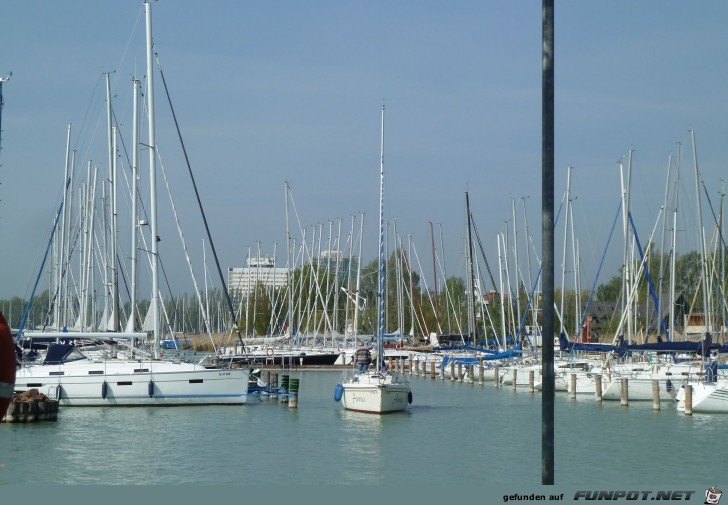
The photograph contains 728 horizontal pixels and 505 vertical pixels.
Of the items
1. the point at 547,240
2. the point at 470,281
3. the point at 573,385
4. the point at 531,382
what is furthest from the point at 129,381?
the point at 470,281

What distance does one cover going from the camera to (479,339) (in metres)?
92.4

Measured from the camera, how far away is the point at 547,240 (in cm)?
972

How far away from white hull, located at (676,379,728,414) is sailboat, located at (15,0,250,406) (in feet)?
58.8

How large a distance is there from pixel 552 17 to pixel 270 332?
302 feet

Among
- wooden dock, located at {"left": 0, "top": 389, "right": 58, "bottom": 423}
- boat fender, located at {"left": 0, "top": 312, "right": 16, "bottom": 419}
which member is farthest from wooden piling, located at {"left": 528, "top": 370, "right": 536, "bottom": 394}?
boat fender, located at {"left": 0, "top": 312, "right": 16, "bottom": 419}

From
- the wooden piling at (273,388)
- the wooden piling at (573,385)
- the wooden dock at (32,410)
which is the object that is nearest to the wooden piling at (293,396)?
the wooden piling at (273,388)

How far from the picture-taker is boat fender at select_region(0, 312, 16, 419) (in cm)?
857

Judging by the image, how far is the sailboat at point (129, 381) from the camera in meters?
40.3

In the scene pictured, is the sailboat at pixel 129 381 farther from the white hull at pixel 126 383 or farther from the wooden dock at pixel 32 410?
the wooden dock at pixel 32 410

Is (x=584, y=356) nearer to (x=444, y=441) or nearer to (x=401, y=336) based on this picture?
(x=401, y=336)

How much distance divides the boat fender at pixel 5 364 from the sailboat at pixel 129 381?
105 ft

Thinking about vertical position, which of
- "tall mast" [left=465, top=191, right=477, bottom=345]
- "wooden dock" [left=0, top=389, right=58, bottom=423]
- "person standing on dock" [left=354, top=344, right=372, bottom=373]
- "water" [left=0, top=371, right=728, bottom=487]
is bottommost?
"water" [left=0, top=371, right=728, bottom=487]

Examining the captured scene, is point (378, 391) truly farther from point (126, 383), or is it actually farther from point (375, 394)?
point (126, 383)

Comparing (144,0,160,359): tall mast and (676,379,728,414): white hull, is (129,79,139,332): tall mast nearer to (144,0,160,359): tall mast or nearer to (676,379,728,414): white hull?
(144,0,160,359): tall mast
